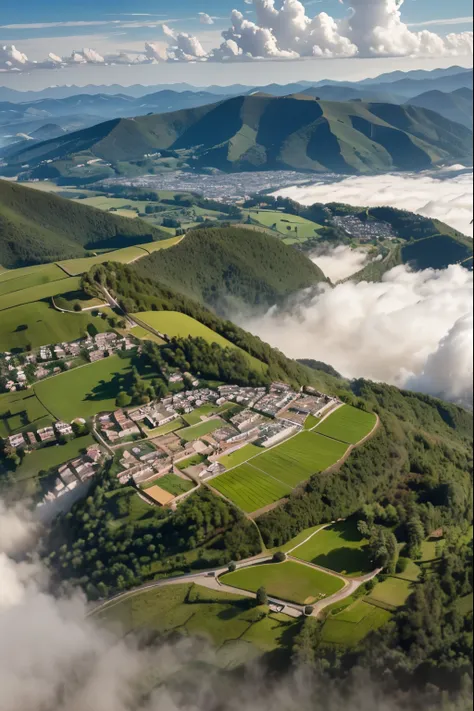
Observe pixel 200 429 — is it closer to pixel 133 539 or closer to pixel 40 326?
pixel 133 539

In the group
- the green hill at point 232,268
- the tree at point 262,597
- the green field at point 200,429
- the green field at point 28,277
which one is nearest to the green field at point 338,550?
the tree at point 262,597

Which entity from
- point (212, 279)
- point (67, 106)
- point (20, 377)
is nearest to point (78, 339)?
point (20, 377)

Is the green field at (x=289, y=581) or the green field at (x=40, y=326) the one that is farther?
the green field at (x=40, y=326)

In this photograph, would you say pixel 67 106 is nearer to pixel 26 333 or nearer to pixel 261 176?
pixel 26 333

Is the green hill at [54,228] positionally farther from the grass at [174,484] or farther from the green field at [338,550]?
the green field at [338,550]

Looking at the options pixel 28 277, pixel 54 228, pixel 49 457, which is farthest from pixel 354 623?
pixel 54 228
